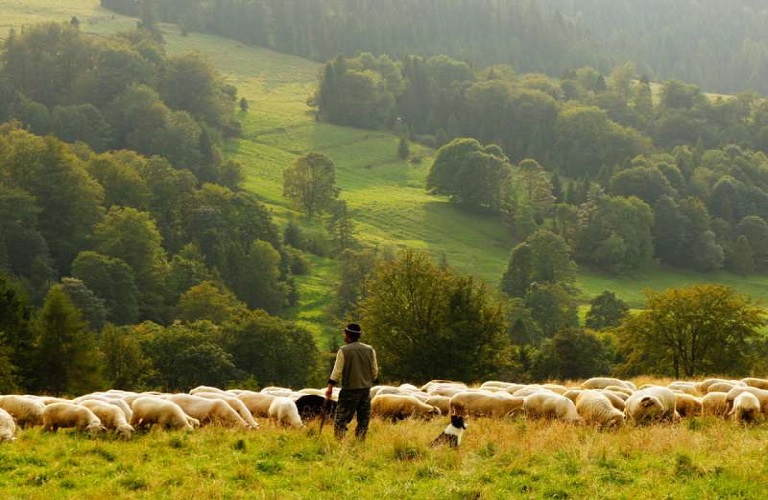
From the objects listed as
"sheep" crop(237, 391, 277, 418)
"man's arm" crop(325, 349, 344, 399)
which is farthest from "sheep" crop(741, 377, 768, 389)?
"man's arm" crop(325, 349, 344, 399)

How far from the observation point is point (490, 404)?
965 inches

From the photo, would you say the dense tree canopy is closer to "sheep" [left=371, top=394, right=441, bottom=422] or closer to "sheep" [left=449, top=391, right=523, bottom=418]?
"sheep" [left=449, top=391, right=523, bottom=418]

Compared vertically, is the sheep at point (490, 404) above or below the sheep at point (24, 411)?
above

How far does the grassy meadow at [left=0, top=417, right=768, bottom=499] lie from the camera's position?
15.5 m

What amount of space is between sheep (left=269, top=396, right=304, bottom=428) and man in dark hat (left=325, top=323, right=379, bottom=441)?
2.55m

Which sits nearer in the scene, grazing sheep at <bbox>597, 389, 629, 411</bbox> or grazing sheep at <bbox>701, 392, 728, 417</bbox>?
grazing sheep at <bbox>701, 392, 728, 417</bbox>

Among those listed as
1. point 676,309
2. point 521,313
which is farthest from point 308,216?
point 676,309

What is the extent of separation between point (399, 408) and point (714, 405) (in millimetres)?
7935

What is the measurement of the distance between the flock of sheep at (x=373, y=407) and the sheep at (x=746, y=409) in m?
0.02

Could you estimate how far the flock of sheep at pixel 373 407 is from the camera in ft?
A: 68.2

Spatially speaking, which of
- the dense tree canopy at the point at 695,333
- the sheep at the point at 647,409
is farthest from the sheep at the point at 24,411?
the dense tree canopy at the point at 695,333

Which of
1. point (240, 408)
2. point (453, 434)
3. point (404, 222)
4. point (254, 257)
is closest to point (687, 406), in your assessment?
point (453, 434)

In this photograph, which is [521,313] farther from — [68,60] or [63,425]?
[68,60]

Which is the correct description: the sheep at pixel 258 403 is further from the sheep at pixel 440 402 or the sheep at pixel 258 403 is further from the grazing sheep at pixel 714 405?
the grazing sheep at pixel 714 405
